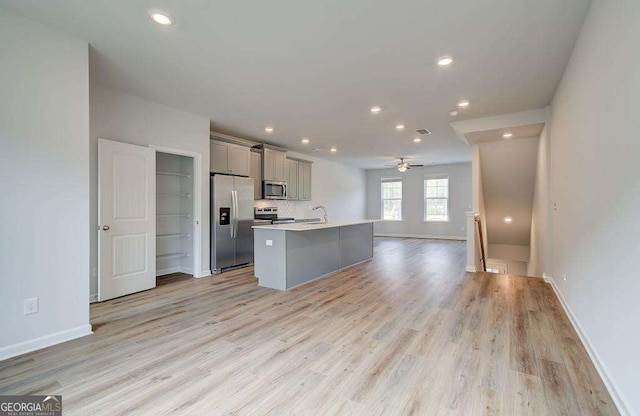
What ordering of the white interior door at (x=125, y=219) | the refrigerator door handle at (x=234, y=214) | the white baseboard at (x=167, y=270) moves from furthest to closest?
the refrigerator door handle at (x=234, y=214) → the white baseboard at (x=167, y=270) → the white interior door at (x=125, y=219)

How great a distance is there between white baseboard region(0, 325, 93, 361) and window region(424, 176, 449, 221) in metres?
10.2

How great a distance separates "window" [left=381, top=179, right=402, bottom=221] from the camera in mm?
11484

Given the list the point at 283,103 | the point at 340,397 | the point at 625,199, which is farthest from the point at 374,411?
the point at 283,103

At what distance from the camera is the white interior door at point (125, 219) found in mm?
3756

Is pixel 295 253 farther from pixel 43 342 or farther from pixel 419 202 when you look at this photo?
pixel 419 202

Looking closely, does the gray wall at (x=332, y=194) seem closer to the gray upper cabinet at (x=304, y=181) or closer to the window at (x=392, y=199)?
the gray upper cabinet at (x=304, y=181)

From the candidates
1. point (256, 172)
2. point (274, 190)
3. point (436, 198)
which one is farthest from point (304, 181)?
point (436, 198)

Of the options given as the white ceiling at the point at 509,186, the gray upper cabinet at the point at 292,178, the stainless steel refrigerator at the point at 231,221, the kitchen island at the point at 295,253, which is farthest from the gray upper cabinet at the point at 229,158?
the white ceiling at the point at 509,186

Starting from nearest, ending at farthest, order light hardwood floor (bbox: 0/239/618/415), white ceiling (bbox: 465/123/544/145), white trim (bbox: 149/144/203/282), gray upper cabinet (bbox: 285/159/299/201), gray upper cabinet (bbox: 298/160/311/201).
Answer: light hardwood floor (bbox: 0/239/618/415)
white ceiling (bbox: 465/123/544/145)
white trim (bbox: 149/144/203/282)
gray upper cabinet (bbox: 285/159/299/201)
gray upper cabinet (bbox: 298/160/311/201)

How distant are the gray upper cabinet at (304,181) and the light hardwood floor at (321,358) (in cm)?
429

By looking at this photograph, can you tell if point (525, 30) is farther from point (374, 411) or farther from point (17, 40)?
point (17, 40)

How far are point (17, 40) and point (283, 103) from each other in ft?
9.03

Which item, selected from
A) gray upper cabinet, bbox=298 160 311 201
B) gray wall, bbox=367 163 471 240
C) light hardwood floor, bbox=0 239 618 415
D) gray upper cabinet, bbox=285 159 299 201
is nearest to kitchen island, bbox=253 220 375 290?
light hardwood floor, bbox=0 239 618 415

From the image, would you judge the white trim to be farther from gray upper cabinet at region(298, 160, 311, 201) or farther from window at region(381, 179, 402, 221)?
window at region(381, 179, 402, 221)
